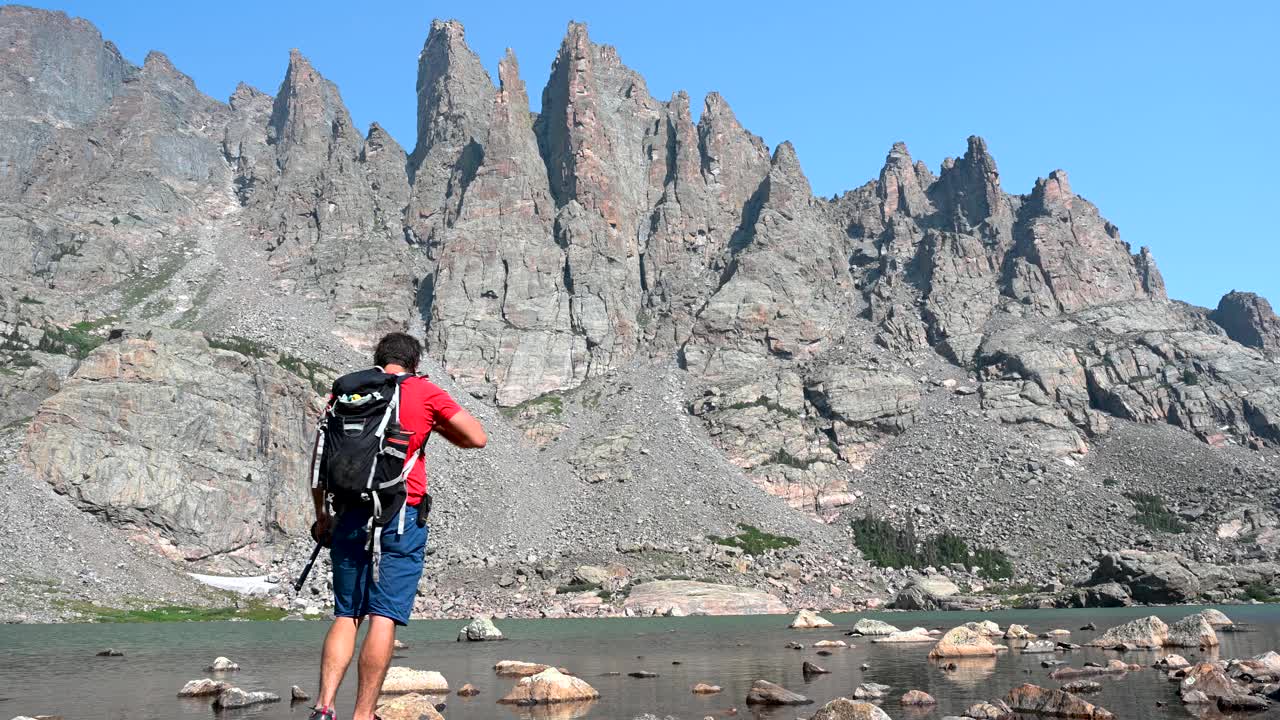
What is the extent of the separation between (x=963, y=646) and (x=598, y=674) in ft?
39.1

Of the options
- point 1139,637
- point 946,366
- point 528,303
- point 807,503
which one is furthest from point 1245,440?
point 1139,637

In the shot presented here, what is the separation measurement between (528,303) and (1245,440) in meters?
141

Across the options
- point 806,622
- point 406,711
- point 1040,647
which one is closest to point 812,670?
point 1040,647

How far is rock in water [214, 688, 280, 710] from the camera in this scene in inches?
701

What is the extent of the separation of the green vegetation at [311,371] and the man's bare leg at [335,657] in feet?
451

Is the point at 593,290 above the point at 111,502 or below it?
above

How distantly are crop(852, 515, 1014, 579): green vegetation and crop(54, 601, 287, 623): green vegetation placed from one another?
274ft

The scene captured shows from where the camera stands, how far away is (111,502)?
101625 millimetres

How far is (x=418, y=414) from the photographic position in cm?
815

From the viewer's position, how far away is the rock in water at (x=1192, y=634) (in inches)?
1209

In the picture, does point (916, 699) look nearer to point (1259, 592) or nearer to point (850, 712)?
point (850, 712)

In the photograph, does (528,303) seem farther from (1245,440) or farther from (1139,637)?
(1139,637)

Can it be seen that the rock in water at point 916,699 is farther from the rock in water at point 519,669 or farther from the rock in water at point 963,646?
the rock in water at point 963,646

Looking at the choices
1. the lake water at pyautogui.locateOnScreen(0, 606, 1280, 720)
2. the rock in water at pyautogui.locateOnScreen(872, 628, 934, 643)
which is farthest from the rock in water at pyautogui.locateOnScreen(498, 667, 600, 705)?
the rock in water at pyautogui.locateOnScreen(872, 628, 934, 643)
